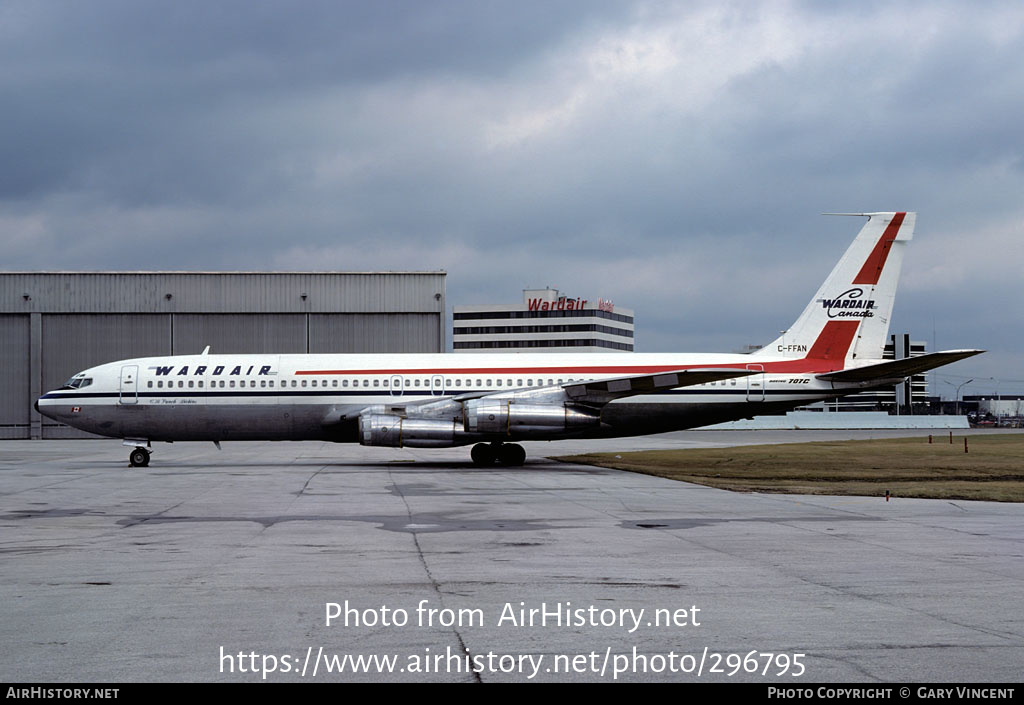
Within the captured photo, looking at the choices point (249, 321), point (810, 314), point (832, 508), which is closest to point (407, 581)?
point (832, 508)

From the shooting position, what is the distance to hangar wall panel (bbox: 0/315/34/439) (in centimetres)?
6938

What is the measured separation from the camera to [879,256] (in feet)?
121

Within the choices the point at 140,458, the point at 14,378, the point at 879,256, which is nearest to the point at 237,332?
the point at 14,378

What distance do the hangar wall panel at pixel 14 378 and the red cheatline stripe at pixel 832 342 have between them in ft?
177

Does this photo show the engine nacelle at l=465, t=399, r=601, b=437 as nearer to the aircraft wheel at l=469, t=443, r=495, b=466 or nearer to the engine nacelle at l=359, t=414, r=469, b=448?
the engine nacelle at l=359, t=414, r=469, b=448

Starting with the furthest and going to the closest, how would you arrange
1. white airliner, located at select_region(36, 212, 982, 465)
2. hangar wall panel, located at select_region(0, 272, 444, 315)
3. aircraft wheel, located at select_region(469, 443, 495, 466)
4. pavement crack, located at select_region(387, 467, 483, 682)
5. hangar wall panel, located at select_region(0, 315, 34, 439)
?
hangar wall panel, located at select_region(0, 272, 444, 315), hangar wall panel, located at select_region(0, 315, 34, 439), aircraft wheel, located at select_region(469, 443, 495, 466), white airliner, located at select_region(36, 212, 982, 465), pavement crack, located at select_region(387, 467, 483, 682)

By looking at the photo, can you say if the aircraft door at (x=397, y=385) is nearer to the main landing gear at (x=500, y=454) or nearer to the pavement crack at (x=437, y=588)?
the main landing gear at (x=500, y=454)

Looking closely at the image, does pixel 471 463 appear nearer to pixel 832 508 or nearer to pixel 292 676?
pixel 832 508

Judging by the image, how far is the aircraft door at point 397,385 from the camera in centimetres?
3622

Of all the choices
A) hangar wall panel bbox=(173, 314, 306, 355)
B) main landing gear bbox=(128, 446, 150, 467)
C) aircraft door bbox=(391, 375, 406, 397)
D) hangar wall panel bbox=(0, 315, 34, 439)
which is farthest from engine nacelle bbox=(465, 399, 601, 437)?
hangar wall panel bbox=(0, 315, 34, 439)

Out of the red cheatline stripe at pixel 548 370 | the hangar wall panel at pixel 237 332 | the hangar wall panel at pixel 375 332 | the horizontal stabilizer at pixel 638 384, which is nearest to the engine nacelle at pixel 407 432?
the red cheatline stripe at pixel 548 370

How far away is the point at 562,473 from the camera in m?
31.6

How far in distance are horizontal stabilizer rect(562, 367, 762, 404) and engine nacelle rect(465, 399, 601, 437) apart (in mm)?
897

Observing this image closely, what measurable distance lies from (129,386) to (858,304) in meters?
25.9
